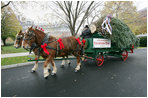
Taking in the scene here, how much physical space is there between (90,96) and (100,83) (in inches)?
29.4

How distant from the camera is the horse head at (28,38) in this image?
2646 mm

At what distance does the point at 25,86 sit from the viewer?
2580 millimetres

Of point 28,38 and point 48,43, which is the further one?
point 48,43

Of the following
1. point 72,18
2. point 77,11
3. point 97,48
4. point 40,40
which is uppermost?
point 77,11

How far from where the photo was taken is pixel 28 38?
2.67 m

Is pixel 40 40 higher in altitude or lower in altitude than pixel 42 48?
higher

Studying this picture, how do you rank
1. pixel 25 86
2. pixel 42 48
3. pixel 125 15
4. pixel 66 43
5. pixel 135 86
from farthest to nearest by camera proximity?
1. pixel 125 15
2. pixel 66 43
3. pixel 42 48
4. pixel 25 86
5. pixel 135 86

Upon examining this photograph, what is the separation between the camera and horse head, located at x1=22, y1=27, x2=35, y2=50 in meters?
2.65

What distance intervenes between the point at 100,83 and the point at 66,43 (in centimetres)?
195

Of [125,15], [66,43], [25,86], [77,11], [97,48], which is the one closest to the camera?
[25,86]

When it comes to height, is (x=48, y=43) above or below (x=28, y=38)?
below

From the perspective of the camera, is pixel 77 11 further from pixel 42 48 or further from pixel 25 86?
pixel 25 86

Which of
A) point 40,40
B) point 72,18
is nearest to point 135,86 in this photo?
point 40,40

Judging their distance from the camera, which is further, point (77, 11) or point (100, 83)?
point (77, 11)
